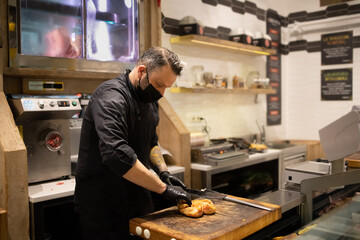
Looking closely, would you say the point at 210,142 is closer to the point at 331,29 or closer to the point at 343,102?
the point at 343,102

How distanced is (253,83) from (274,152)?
1.19m

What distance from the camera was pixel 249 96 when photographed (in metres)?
5.53

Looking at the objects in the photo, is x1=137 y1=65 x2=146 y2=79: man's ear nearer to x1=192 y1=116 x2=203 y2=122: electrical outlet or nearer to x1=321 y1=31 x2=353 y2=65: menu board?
x1=192 y1=116 x2=203 y2=122: electrical outlet

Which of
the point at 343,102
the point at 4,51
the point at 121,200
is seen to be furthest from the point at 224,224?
the point at 343,102

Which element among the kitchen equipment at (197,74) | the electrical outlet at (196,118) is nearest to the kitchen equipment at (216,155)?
the electrical outlet at (196,118)

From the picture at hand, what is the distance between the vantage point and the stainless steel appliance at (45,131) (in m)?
2.63

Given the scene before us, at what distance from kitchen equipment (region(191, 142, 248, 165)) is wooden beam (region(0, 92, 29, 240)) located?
1859 mm

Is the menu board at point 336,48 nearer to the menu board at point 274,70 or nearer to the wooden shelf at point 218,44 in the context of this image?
the menu board at point 274,70

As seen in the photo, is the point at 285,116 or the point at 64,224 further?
the point at 285,116

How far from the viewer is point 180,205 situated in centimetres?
191

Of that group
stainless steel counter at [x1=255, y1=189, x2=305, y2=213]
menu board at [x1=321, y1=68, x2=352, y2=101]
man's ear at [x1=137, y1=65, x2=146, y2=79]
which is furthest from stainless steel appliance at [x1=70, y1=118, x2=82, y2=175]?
menu board at [x1=321, y1=68, x2=352, y2=101]

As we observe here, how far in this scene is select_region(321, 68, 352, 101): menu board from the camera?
5543 millimetres

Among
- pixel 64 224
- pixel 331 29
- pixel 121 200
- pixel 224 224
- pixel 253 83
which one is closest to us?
pixel 224 224

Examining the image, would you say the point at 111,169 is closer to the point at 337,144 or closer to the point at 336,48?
the point at 337,144
